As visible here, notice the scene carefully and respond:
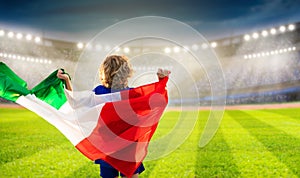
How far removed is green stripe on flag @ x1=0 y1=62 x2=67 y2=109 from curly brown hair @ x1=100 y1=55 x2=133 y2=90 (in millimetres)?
943

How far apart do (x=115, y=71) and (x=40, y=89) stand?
1.41 metres

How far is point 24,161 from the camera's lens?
6625mm

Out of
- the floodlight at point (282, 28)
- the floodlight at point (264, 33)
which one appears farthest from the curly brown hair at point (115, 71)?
the floodlight at point (264, 33)

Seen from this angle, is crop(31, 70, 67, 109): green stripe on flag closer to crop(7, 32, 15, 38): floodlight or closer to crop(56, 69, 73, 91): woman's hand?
crop(56, 69, 73, 91): woman's hand

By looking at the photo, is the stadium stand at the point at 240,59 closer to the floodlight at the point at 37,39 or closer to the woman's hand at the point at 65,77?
the floodlight at the point at 37,39

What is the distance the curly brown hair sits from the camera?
11.6ft

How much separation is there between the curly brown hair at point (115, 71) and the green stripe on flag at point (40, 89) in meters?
0.94

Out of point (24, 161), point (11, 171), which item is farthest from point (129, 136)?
point (24, 161)

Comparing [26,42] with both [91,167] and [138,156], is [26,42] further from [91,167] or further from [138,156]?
[138,156]

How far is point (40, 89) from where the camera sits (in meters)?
4.48

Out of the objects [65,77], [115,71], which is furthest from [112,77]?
[65,77]

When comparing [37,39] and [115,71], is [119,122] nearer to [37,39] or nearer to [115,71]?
[115,71]

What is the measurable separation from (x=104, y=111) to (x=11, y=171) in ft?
A: 9.71

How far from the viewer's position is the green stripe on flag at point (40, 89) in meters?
4.35
